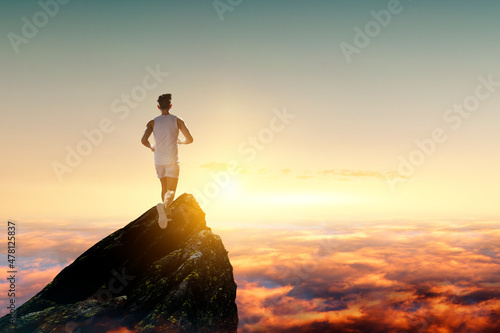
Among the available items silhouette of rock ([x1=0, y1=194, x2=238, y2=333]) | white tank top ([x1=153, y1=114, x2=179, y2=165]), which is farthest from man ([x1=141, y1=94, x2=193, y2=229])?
silhouette of rock ([x1=0, y1=194, x2=238, y2=333])

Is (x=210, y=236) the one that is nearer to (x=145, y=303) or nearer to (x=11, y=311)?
(x=145, y=303)

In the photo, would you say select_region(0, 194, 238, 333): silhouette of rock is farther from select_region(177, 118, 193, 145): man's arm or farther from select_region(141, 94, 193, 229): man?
select_region(177, 118, 193, 145): man's arm

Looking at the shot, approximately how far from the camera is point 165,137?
43.2 feet

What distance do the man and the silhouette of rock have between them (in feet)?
6.65

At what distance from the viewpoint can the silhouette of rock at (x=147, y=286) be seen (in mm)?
11633

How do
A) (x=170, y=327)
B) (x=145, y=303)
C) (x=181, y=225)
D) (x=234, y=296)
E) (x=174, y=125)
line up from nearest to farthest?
(x=170, y=327) < (x=145, y=303) < (x=174, y=125) < (x=234, y=296) < (x=181, y=225)

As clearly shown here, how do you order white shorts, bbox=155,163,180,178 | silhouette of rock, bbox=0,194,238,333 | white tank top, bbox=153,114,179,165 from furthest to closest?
white shorts, bbox=155,163,180,178, white tank top, bbox=153,114,179,165, silhouette of rock, bbox=0,194,238,333

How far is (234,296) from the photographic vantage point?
14125 mm

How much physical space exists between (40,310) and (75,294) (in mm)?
1280

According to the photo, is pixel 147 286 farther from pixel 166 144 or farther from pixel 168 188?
pixel 166 144

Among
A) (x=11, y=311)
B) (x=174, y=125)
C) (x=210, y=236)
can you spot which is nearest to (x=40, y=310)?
(x=11, y=311)

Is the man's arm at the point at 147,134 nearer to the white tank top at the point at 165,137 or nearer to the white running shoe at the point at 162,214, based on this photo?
the white tank top at the point at 165,137

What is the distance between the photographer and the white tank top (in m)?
13.1

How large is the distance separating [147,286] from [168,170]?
4456mm
